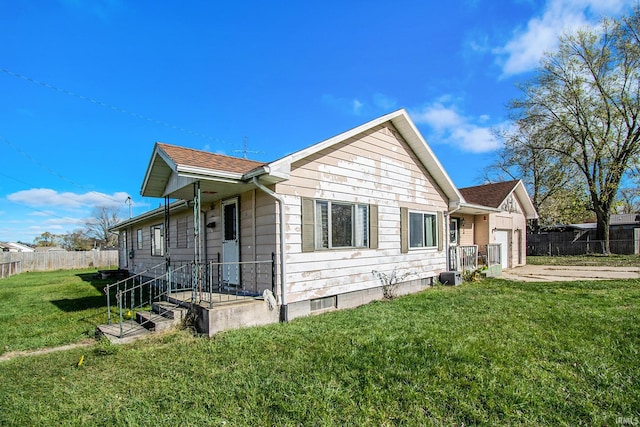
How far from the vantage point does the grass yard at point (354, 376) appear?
2990 mm

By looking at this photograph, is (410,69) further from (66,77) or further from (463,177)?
(463,177)

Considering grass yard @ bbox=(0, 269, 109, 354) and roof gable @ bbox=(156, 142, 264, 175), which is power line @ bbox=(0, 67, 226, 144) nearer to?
grass yard @ bbox=(0, 269, 109, 354)

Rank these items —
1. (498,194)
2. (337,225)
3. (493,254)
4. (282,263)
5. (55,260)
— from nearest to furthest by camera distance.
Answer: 1. (282,263)
2. (337,225)
3. (493,254)
4. (498,194)
5. (55,260)

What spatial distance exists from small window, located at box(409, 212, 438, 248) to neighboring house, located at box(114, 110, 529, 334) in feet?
0.10

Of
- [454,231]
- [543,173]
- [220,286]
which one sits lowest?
[220,286]

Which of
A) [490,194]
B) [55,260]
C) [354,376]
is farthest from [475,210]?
[55,260]

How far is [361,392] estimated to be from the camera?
10.9 feet

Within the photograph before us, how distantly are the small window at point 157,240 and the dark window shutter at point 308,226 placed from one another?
8.48 meters

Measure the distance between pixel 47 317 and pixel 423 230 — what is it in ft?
32.9

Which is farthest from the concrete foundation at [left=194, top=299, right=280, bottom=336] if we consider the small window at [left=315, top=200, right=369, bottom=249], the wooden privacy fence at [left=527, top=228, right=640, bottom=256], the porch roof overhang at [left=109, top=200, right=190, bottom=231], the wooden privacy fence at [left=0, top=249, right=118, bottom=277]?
the wooden privacy fence at [left=527, top=228, right=640, bottom=256]

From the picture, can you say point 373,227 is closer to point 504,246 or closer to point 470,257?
point 470,257

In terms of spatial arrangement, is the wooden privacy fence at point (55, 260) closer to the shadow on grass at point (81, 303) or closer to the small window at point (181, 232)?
the shadow on grass at point (81, 303)

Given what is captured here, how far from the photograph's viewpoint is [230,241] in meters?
7.75

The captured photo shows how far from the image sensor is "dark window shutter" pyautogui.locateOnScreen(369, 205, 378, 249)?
8.04 meters
